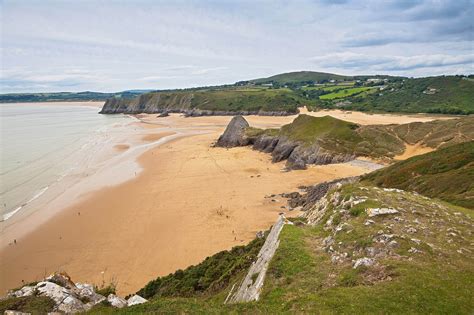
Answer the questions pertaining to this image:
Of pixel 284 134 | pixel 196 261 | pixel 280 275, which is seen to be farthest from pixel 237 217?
pixel 284 134

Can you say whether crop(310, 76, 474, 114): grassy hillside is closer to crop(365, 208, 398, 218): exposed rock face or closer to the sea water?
the sea water

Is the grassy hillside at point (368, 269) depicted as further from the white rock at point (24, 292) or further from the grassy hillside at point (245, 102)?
the grassy hillside at point (245, 102)

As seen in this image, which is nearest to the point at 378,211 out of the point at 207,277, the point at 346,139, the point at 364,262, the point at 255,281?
the point at 364,262

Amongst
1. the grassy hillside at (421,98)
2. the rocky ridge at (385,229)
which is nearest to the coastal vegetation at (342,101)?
the grassy hillside at (421,98)

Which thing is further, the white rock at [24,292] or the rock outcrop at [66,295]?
the white rock at [24,292]

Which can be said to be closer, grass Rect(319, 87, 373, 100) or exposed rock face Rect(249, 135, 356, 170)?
exposed rock face Rect(249, 135, 356, 170)

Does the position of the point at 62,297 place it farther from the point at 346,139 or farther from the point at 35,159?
the point at 35,159

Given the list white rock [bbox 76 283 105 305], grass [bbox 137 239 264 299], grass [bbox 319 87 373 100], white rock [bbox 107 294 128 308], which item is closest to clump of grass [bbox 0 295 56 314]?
white rock [bbox 76 283 105 305]
